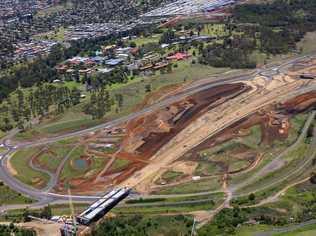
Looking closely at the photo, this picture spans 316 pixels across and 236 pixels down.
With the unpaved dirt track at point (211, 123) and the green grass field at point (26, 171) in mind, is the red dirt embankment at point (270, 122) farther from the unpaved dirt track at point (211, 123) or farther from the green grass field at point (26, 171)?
the green grass field at point (26, 171)

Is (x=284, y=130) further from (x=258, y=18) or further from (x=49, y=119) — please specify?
(x=258, y=18)

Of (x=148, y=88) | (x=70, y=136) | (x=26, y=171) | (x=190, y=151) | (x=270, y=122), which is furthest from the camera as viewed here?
(x=148, y=88)

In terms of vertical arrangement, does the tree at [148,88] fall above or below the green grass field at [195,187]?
above

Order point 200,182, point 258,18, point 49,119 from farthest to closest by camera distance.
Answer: point 258,18 < point 49,119 < point 200,182

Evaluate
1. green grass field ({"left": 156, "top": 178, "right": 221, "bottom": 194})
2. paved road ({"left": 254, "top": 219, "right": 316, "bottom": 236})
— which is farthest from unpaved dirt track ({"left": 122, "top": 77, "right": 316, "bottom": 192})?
paved road ({"left": 254, "top": 219, "right": 316, "bottom": 236})

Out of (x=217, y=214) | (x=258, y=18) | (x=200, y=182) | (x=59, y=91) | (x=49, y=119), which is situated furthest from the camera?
(x=258, y=18)

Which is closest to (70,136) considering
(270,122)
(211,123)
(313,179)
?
(211,123)

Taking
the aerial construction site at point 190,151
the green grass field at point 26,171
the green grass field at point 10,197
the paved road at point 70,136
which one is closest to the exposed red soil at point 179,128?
the aerial construction site at point 190,151

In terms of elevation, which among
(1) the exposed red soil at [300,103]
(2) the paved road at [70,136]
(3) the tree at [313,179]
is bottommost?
(1) the exposed red soil at [300,103]

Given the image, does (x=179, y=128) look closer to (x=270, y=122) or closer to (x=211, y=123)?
(x=211, y=123)

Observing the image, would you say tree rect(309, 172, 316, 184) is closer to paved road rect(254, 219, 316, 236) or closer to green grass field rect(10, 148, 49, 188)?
paved road rect(254, 219, 316, 236)

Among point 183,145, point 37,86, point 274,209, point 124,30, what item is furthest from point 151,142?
point 124,30
